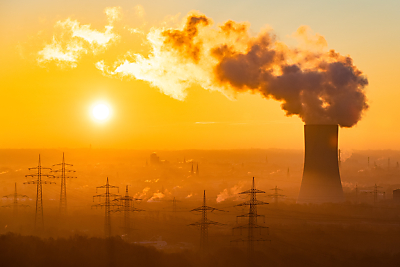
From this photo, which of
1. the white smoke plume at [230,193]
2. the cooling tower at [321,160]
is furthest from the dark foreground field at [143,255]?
the white smoke plume at [230,193]

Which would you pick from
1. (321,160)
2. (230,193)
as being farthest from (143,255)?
(230,193)

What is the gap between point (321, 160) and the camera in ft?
112

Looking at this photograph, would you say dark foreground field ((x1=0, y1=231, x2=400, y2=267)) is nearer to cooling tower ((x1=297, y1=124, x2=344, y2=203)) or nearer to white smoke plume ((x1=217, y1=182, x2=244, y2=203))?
cooling tower ((x1=297, y1=124, x2=344, y2=203))

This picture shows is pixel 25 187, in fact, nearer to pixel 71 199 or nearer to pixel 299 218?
pixel 71 199

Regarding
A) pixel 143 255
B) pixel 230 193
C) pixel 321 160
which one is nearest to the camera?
pixel 143 255

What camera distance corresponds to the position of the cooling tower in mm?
34188

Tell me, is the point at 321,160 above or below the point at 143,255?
above

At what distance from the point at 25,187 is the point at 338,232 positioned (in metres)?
49.7

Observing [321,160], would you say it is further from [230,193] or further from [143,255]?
[230,193]

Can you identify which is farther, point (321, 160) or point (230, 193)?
point (230, 193)

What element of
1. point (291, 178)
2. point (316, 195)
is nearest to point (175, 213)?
point (316, 195)

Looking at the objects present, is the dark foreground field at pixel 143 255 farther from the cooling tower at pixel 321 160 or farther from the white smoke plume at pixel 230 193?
the white smoke plume at pixel 230 193

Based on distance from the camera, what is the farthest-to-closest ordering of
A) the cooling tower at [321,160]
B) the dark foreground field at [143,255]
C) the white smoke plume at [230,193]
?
the white smoke plume at [230,193] → the cooling tower at [321,160] → the dark foreground field at [143,255]

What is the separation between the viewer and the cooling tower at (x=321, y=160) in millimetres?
34188
